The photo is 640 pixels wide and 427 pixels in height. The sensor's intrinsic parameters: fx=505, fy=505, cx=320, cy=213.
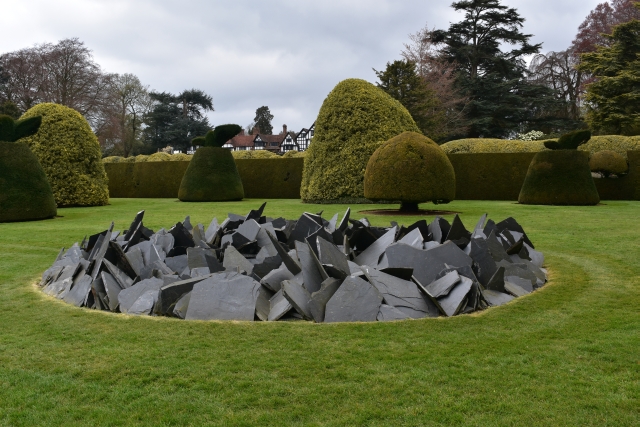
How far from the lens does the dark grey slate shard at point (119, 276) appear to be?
4927 millimetres

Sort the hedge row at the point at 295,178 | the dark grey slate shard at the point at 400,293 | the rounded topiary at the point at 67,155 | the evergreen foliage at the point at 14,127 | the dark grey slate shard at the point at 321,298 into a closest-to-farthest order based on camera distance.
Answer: the dark grey slate shard at the point at 321,298
the dark grey slate shard at the point at 400,293
the evergreen foliage at the point at 14,127
the rounded topiary at the point at 67,155
the hedge row at the point at 295,178

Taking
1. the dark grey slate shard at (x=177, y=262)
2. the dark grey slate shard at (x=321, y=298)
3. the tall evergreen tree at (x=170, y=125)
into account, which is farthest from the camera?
the tall evergreen tree at (x=170, y=125)

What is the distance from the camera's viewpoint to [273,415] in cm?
253

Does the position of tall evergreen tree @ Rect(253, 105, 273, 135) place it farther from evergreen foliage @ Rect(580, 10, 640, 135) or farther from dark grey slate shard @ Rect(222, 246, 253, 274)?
dark grey slate shard @ Rect(222, 246, 253, 274)

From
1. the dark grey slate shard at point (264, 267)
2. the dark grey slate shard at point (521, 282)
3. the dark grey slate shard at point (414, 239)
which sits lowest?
the dark grey slate shard at point (521, 282)

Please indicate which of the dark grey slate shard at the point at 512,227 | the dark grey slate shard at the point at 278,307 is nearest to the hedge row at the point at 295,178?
the dark grey slate shard at the point at 512,227

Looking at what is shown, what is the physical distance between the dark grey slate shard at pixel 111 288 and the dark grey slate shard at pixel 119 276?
3 centimetres

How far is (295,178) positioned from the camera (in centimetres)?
2377

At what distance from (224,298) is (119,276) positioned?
4.38 ft

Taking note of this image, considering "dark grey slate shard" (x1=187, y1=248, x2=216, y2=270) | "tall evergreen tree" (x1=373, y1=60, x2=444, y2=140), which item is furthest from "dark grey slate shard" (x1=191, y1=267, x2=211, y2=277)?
"tall evergreen tree" (x1=373, y1=60, x2=444, y2=140)

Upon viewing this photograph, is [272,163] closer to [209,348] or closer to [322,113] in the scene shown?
[322,113]

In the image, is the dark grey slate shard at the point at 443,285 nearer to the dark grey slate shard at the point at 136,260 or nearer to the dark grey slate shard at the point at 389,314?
the dark grey slate shard at the point at 389,314

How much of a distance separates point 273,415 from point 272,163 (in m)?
22.1

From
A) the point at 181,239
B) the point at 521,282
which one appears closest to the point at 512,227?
the point at 521,282
